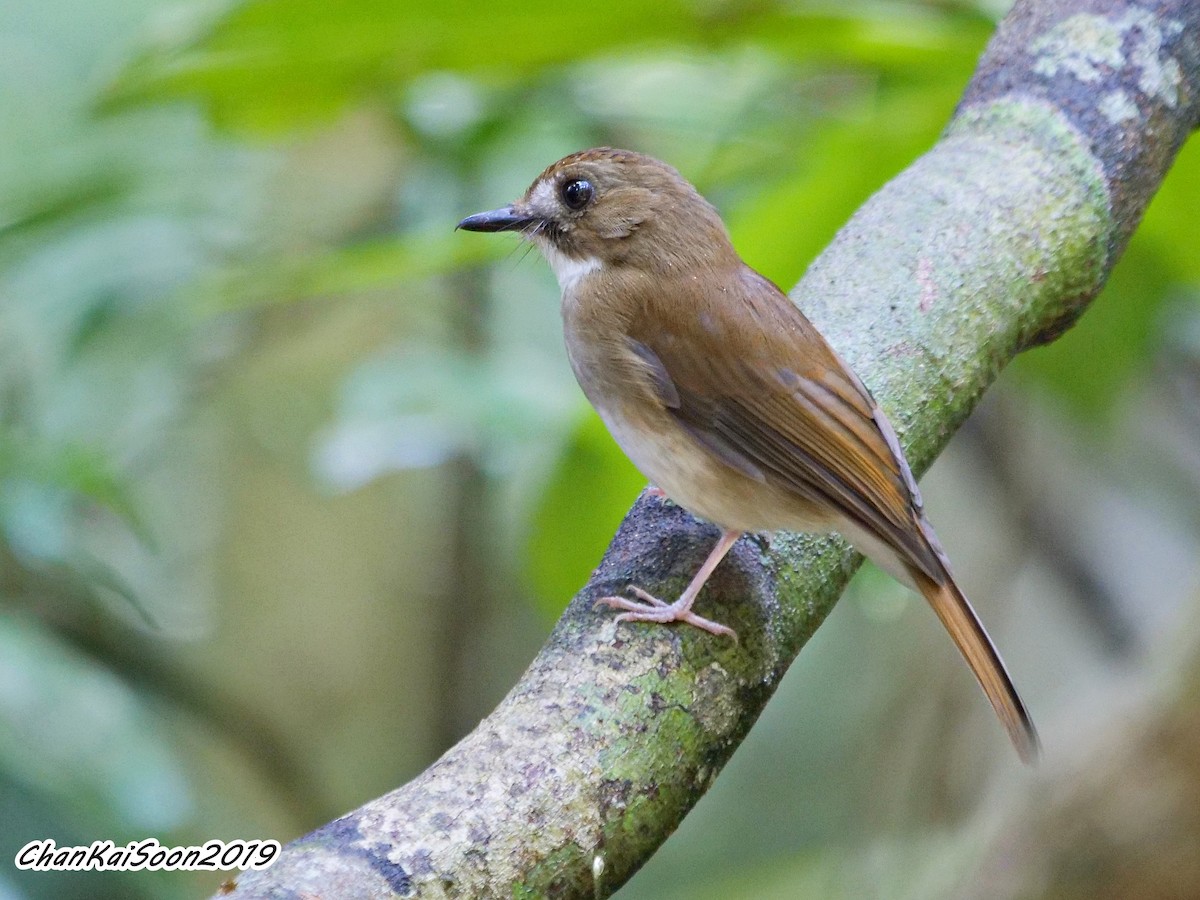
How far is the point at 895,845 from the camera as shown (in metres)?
4.60

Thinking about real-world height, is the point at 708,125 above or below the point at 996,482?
above

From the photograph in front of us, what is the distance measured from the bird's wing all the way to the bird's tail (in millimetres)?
47

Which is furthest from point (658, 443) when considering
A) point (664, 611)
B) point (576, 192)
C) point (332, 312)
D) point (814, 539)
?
point (332, 312)

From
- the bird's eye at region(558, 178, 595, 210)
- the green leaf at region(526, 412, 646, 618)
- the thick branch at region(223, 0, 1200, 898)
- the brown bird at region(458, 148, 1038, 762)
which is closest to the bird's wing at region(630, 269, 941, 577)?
the brown bird at region(458, 148, 1038, 762)

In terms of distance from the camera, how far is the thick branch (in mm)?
1381

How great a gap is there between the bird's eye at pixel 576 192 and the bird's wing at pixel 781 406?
0.33 meters

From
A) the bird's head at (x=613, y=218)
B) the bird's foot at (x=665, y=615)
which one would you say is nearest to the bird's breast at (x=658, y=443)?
the bird's head at (x=613, y=218)

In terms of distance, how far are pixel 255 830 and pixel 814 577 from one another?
11.4 feet

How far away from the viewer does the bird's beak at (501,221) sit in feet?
8.09

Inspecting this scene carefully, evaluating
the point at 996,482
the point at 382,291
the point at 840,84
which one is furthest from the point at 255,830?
the point at 840,84

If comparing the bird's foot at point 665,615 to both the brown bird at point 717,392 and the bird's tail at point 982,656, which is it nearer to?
the brown bird at point 717,392

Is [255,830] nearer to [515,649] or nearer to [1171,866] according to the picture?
[515,649]

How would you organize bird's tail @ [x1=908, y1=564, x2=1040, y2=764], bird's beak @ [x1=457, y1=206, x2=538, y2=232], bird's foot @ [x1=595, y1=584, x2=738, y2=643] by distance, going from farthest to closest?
bird's beak @ [x1=457, y1=206, x2=538, y2=232] → bird's tail @ [x1=908, y1=564, x2=1040, y2=764] → bird's foot @ [x1=595, y1=584, x2=738, y2=643]

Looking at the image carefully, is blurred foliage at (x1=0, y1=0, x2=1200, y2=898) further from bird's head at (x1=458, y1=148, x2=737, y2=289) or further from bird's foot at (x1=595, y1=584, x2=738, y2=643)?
bird's foot at (x1=595, y1=584, x2=738, y2=643)
